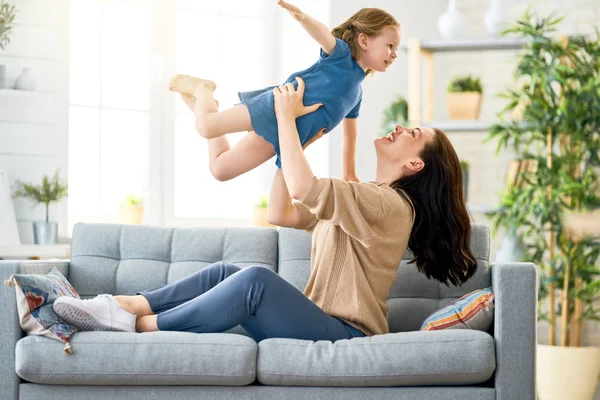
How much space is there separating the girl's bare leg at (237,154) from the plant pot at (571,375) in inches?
91.9

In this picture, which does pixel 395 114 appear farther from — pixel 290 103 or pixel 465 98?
pixel 290 103

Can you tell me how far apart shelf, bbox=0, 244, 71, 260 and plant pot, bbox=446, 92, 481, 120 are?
7.64ft

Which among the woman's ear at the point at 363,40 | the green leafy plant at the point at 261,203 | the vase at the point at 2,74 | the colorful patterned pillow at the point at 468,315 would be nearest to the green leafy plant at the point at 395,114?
the green leafy plant at the point at 261,203

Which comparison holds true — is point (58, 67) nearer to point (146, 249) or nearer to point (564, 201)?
point (146, 249)

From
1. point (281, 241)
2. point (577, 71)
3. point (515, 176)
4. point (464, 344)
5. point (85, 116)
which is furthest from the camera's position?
point (85, 116)

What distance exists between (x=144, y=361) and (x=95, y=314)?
0.74ft

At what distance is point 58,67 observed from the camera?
478cm

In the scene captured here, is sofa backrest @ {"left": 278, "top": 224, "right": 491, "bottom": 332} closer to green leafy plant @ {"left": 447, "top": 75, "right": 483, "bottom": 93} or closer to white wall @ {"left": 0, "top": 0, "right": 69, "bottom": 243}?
green leafy plant @ {"left": 447, "top": 75, "right": 483, "bottom": 93}

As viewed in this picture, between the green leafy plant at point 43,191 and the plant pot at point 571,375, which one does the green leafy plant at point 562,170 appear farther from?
the green leafy plant at point 43,191

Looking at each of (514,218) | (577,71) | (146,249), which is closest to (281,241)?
(146,249)

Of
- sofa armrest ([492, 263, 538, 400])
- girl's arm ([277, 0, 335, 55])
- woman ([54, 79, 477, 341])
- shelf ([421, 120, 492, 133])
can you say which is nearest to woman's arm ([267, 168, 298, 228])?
woman ([54, 79, 477, 341])

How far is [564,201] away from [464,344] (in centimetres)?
228

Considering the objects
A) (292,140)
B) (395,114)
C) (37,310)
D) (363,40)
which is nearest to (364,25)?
(363,40)

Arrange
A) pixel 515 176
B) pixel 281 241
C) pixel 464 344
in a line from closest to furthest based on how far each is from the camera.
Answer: pixel 464 344, pixel 281 241, pixel 515 176
